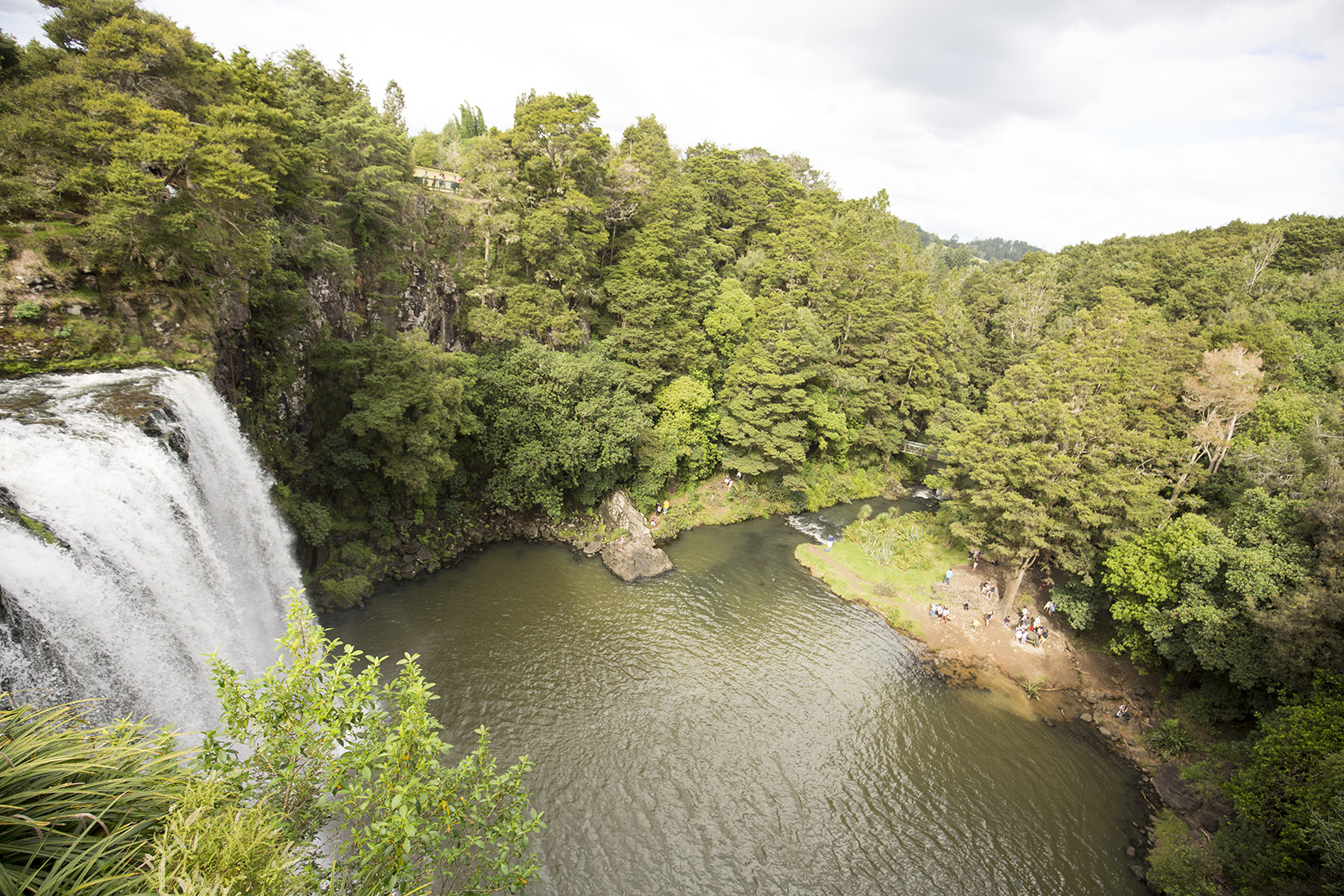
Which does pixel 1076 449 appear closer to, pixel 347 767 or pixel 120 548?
pixel 347 767

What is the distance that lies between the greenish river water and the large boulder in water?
123 cm

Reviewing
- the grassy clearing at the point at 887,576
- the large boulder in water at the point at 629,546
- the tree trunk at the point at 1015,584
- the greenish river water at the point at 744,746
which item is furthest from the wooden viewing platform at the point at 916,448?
the large boulder in water at the point at 629,546

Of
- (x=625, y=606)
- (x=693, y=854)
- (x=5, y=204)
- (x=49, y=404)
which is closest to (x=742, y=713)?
(x=693, y=854)

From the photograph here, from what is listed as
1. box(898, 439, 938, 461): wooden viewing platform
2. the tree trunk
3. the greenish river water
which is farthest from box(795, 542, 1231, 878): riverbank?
box(898, 439, 938, 461): wooden viewing platform

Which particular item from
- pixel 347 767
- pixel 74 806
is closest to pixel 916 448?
pixel 347 767

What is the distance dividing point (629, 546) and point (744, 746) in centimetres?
1159

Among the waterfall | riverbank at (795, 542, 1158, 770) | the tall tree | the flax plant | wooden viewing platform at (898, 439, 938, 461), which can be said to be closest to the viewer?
the flax plant

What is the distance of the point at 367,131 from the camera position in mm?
23422

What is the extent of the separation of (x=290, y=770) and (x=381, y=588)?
18.8 metres

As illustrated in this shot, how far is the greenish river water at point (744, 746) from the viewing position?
1399cm

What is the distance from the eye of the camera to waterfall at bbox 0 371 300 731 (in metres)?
8.03

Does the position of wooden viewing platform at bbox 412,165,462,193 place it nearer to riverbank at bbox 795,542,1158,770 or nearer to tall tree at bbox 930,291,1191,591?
riverbank at bbox 795,542,1158,770

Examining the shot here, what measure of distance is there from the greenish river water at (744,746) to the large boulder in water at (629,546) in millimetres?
1230

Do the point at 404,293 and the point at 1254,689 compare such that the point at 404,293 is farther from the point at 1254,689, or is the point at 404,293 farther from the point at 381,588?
the point at 1254,689
